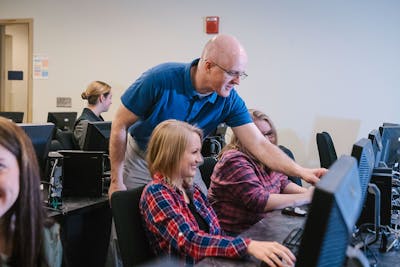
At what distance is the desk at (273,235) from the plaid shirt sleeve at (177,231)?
0.03m

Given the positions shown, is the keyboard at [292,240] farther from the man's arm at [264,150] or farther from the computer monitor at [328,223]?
the computer monitor at [328,223]

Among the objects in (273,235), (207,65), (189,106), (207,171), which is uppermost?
(207,65)

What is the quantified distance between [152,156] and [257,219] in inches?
25.3

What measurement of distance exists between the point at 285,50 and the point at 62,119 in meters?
2.36

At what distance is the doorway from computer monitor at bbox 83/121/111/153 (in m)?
3.41

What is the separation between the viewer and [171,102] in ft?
7.00

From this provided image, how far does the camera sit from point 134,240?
1475mm

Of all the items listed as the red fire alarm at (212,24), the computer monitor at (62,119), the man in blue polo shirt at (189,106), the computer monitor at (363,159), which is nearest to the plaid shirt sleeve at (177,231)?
the computer monitor at (363,159)

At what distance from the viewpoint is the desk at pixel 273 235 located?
1360mm

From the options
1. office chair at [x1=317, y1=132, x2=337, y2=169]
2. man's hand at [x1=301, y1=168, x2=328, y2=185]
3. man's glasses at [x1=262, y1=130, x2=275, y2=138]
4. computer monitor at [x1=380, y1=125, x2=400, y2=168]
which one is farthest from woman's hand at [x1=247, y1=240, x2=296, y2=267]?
office chair at [x1=317, y1=132, x2=337, y2=169]

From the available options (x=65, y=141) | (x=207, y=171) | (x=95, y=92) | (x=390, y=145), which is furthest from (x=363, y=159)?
(x=95, y=92)

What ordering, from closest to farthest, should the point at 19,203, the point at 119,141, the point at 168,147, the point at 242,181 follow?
the point at 19,203 → the point at 168,147 → the point at 242,181 → the point at 119,141

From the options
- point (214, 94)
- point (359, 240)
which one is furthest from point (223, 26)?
point (359, 240)

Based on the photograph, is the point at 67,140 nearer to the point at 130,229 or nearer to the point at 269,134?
the point at 269,134
